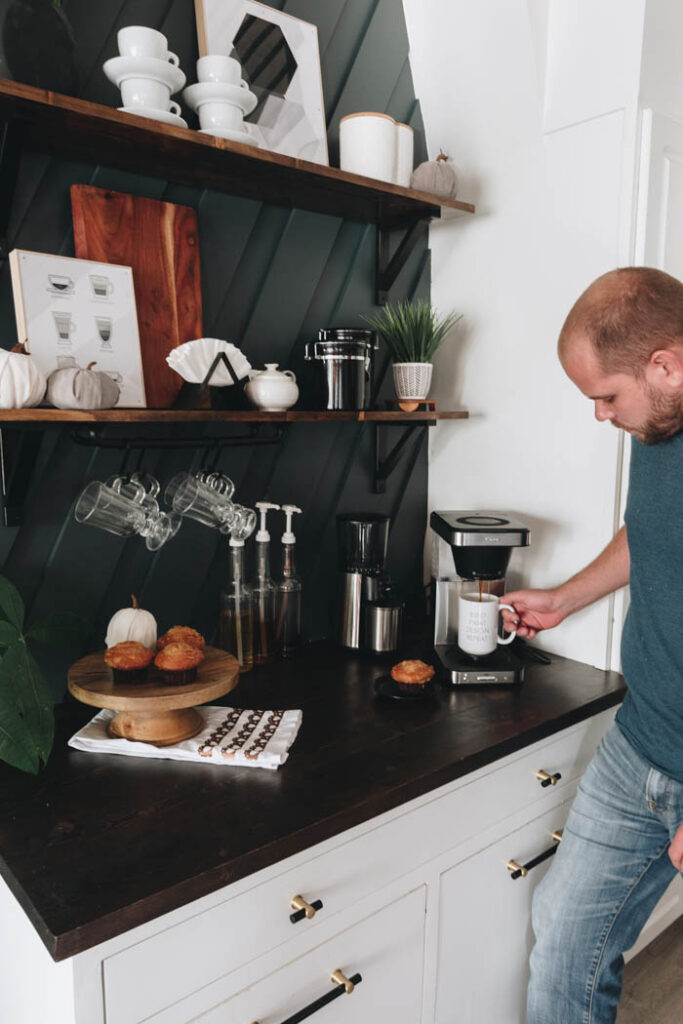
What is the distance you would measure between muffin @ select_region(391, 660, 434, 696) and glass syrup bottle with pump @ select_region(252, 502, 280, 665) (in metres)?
0.34

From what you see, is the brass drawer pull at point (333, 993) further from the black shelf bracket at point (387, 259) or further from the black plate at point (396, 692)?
the black shelf bracket at point (387, 259)

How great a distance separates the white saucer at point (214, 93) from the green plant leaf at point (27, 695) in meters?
1.10

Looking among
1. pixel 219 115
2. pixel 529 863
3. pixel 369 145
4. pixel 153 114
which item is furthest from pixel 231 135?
pixel 529 863

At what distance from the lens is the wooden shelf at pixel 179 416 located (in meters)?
1.23

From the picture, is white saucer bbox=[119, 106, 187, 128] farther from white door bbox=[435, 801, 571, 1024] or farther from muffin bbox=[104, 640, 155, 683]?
white door bbox=[435, 801, 571, 1024]

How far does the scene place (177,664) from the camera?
132 cm

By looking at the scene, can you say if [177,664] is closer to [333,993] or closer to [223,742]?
[223,742]

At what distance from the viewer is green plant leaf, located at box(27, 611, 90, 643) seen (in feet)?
4.42

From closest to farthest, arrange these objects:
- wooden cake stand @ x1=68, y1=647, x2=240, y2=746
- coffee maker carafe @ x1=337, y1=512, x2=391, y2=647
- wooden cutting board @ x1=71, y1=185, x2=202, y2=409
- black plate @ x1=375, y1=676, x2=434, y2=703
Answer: wooden cake stand @ x1=68, y1=647, x2=240, y2=746 < wooden cutting board @ x1=71, y1=185, x2=202, y2=409 < black plate @ x1=375, y1=676, x2=434, y2=703 < coffee maker carafe @ x1=337, y1=512, x2=391, y2=647

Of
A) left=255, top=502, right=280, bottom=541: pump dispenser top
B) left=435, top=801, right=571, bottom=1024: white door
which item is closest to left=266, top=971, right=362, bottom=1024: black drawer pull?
left=435, top=801, right=571, bottom=1024: white door

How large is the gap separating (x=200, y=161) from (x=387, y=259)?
2.22ft

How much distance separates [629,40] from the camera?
1620mm

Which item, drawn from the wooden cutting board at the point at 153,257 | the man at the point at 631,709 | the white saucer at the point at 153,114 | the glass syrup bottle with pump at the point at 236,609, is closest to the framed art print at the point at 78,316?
the wooden cutting board at the point at 153,257

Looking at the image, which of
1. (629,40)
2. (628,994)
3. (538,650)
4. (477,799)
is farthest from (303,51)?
(628,994)
